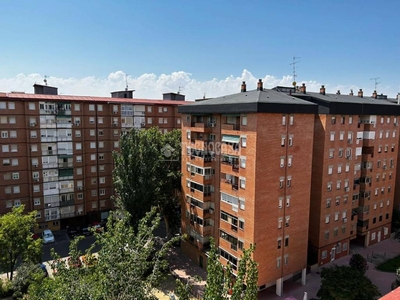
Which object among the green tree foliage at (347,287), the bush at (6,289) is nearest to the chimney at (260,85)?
the green tree foliage at (347,287)

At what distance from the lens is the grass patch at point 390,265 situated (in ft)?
111

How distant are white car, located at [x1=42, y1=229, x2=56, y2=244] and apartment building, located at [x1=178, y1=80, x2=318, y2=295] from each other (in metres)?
22.2

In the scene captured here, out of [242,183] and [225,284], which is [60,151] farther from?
[225,284]

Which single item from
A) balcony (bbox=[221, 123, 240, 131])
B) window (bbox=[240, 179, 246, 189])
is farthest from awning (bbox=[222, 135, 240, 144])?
window (bbox=[240, 179, 246, 189])

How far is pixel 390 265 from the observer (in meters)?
34.6

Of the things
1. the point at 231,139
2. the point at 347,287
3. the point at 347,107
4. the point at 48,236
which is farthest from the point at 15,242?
the point at 347,107

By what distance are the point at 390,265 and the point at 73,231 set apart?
42.8 m

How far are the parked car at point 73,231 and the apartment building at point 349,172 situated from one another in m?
32.9

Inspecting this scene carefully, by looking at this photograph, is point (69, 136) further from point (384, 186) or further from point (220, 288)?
point (384, 186)

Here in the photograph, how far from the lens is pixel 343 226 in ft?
115

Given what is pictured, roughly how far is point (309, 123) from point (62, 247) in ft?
114

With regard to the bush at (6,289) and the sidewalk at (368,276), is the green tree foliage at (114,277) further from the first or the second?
the bush at (6,289)

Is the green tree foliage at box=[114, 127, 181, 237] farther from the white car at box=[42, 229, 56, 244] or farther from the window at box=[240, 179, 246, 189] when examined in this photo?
the white car at box=[42, 229, 56, 244]

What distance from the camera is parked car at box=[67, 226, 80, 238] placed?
43.7m
